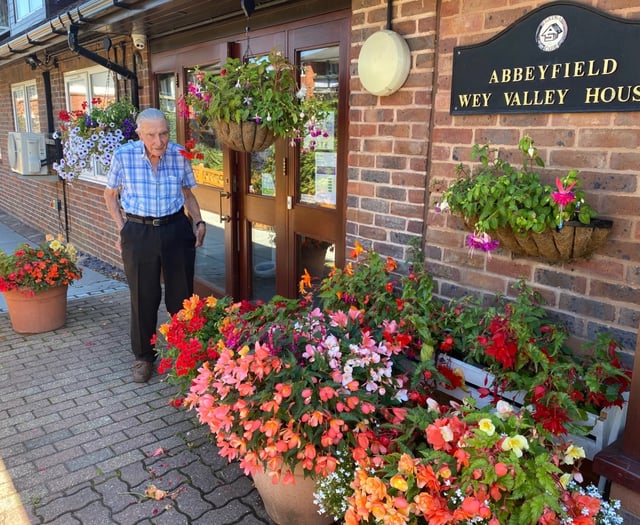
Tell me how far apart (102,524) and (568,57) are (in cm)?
268

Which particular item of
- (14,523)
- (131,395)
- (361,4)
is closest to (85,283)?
(131,395)

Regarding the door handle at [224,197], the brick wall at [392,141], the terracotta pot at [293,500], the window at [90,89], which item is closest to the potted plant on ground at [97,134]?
the door handle at [224,197]

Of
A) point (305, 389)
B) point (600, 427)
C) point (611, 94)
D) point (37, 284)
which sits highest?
point (611, 94)

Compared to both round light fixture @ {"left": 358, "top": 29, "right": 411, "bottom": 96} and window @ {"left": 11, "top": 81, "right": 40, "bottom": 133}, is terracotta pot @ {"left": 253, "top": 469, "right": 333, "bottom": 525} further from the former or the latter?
window @ {"left": 11, "top": 81, "right": 40, "bottom": 133}

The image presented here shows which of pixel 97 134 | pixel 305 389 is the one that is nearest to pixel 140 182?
pixel 97 134

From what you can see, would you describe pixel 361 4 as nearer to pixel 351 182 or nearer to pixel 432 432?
pixel 351 182

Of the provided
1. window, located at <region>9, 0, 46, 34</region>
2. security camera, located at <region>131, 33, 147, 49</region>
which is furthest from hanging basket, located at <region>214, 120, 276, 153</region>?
window, located at <region>9, 0, 46, 34</region>

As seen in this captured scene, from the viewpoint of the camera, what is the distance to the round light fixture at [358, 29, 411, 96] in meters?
2.64

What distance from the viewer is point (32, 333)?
4.59 meters

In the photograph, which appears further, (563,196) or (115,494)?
(115,494)

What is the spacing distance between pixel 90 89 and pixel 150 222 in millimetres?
4240

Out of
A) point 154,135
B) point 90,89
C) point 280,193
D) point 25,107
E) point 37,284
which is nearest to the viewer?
point 154,135

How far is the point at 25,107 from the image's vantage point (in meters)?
9.40

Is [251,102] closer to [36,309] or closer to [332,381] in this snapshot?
[332,381]
